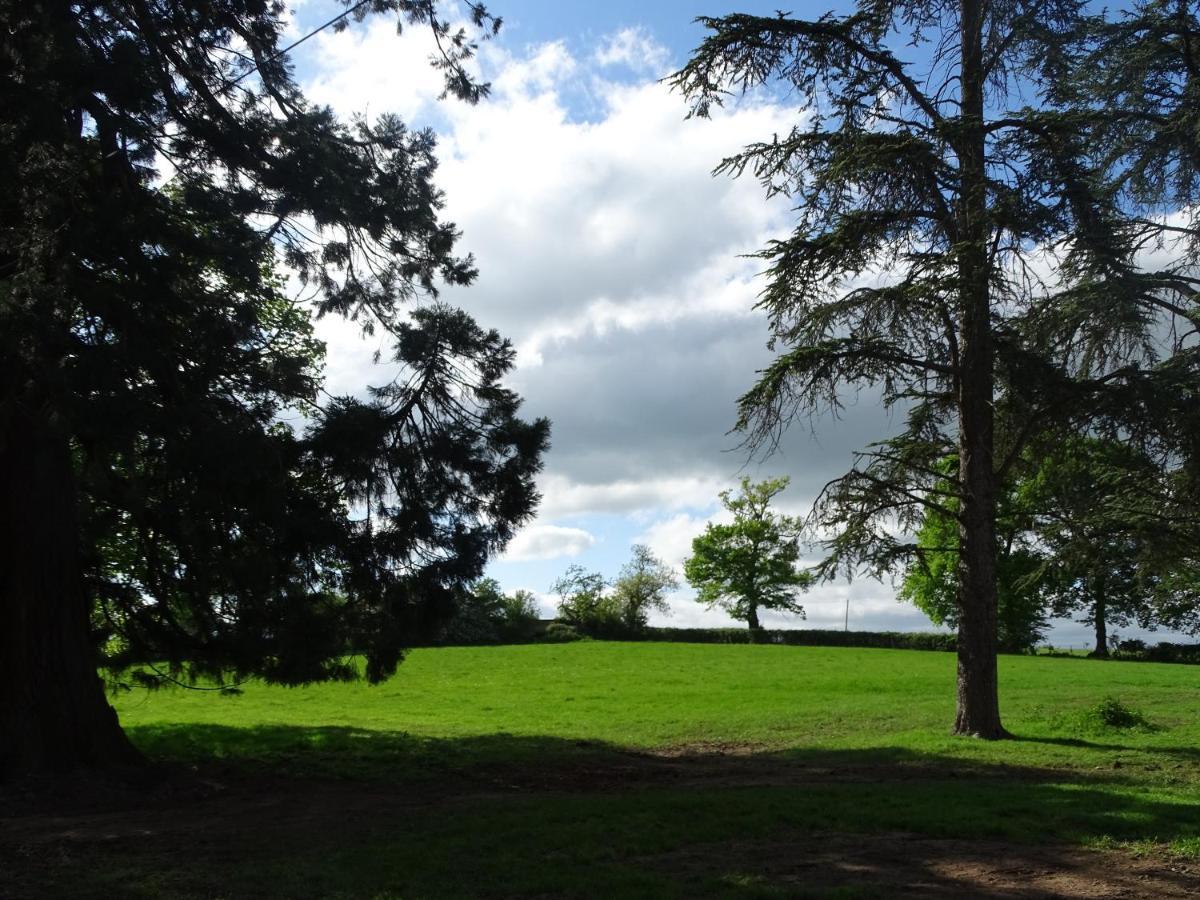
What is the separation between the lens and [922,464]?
17531 mm

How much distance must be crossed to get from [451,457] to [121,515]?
18.2 feet

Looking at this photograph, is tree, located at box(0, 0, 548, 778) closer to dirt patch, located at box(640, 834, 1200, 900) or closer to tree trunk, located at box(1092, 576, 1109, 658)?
dirt patch, located at box(640, 834, 1200, 900)

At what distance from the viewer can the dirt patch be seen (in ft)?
22.0

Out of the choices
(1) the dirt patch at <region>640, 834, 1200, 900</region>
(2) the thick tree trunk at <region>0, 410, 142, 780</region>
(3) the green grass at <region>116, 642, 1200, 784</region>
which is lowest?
(3) the green grass at <region>116, 642, 1200, 784</region>

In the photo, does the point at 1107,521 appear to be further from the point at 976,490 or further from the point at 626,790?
the point at 626,790

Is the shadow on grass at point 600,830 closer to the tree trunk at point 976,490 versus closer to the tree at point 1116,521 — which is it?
the tree trunk at point 976,490

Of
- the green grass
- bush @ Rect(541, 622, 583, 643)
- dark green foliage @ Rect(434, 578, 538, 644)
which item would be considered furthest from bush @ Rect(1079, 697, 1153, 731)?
bush @ Rect(541, 622, 583, 643)

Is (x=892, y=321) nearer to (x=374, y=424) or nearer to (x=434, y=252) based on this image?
(x=434, y=252)

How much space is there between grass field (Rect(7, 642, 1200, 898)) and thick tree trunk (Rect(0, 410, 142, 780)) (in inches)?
73.0

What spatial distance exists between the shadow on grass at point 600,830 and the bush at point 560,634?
39876 millimetres

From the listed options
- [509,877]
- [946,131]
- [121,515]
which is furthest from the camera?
[946,131]

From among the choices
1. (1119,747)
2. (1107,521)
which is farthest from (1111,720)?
(1107,521)

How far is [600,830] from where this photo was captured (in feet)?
27.9

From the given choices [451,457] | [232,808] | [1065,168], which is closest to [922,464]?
[1065,168]
